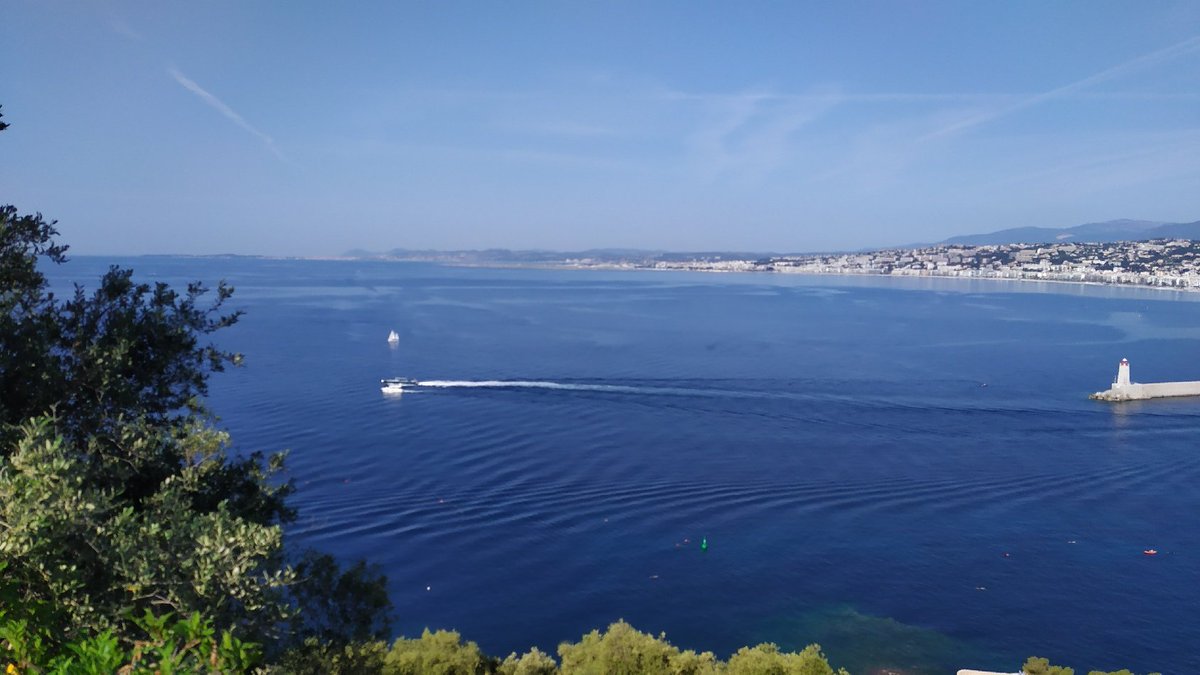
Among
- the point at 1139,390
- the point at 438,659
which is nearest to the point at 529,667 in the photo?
the point at 438,659

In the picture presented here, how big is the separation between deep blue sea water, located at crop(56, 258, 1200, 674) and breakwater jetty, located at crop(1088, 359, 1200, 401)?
0.73 m

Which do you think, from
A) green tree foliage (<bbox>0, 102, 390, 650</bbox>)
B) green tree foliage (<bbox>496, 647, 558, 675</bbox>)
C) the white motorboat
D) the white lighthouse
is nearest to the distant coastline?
the white lighthouse

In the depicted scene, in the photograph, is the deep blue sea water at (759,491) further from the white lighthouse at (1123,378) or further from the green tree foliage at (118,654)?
the green tree foliage at (118,654)

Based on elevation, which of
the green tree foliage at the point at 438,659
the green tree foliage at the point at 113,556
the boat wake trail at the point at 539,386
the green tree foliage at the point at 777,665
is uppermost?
the green tree foliage at the point at 113,556

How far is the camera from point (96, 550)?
314cm

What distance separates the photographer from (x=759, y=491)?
20594mm

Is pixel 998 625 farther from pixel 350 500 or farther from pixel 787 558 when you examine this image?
pixel 350 500

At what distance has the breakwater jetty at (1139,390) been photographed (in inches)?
1297

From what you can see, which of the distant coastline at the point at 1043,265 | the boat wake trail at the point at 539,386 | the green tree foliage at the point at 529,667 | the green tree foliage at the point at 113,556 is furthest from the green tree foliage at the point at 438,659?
the distant coastline at the point at 1043,265

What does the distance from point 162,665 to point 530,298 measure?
80.0 m

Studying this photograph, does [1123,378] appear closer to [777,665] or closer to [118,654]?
[777,665]

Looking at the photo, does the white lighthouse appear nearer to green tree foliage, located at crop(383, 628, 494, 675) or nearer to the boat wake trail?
the boat wake trail

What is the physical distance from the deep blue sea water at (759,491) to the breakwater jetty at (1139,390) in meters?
0.73

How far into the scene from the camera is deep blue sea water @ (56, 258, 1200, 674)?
1401 cm
